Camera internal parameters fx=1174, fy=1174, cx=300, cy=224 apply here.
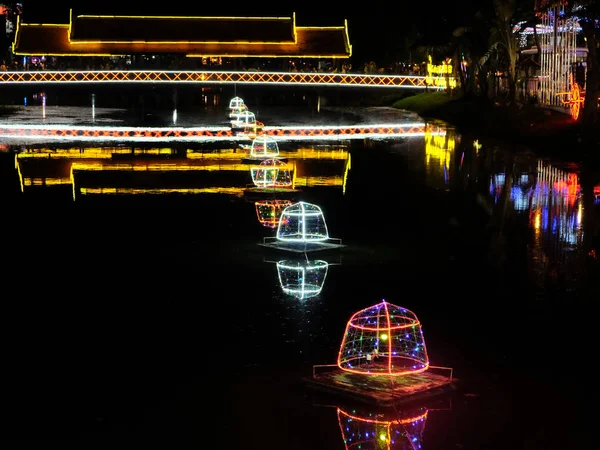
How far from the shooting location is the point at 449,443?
37.3ft

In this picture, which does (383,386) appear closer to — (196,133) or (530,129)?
(530,129)

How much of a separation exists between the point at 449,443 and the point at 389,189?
21999mm

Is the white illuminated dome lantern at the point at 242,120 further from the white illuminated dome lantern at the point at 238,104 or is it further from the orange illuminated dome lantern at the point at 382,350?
the orange illuminated dome lantern at the point at 382,350

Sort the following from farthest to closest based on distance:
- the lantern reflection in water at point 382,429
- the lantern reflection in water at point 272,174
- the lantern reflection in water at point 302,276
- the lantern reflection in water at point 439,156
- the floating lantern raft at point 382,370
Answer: the lantern reflection in water at point 439,156
the lantern reflection in water at point 272,174
the lantern reflection in water at point 302,276
the floating lantern raft at point 382,370
the lantern reflection in water at point 382,429

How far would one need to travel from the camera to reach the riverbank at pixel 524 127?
42.6 metres

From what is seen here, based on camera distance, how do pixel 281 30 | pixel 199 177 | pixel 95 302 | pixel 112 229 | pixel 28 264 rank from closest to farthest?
pixel 95 302
pixel 28 264
pixel 112 229
pixel 199 177
pixel 281 30

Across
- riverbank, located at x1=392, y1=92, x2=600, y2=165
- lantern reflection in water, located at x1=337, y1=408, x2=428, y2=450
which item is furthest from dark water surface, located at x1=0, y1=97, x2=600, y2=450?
riverbank, located at x1=392, y1=92, x2=600, y2=165

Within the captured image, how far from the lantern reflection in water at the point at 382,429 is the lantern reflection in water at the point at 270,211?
13.5 meters

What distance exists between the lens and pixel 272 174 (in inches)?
1448

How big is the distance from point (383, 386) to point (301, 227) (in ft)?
36.3

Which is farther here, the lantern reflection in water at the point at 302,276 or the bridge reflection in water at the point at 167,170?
the bridge reflection in water at the point at 167,170

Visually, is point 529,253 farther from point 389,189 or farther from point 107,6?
point 107,6

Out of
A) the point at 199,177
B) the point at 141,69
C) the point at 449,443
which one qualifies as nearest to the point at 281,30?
the point at 141,69

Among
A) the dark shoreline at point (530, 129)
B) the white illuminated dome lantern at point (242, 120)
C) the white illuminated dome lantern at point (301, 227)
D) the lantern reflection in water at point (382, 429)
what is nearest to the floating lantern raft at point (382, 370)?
the lantern reflection in water at point (382, 429)
